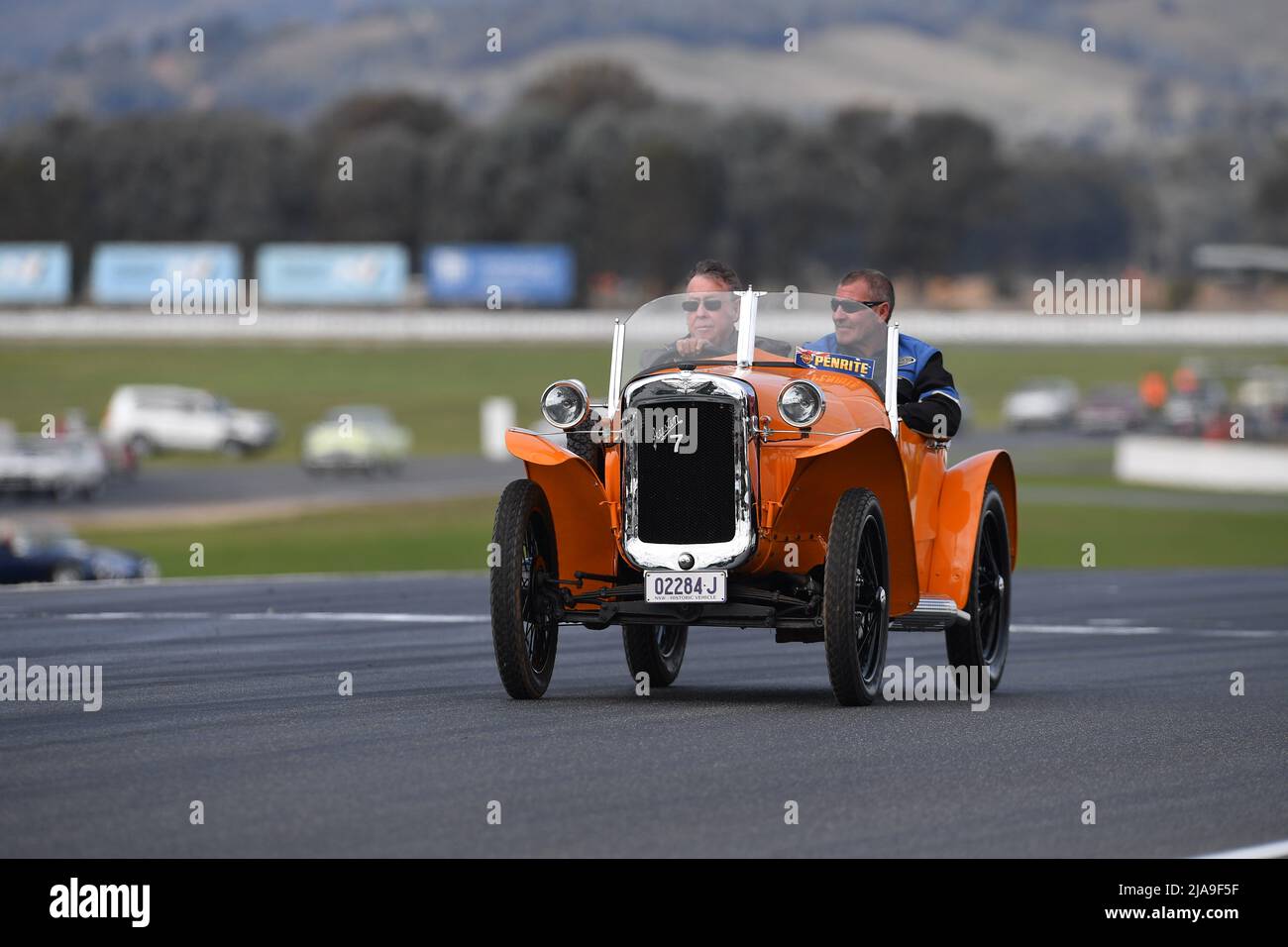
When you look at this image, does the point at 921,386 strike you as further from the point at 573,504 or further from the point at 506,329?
the point at 506,329

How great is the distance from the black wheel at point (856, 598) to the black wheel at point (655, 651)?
1.19 metres

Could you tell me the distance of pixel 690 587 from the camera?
9812mm

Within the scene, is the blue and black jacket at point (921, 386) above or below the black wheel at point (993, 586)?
above

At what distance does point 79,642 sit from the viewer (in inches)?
503

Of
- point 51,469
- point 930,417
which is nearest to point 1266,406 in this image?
point 51,469

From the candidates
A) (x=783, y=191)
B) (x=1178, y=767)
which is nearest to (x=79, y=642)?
(x=1178, y=767)

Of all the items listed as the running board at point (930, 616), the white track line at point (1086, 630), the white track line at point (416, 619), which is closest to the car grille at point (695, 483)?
the running board at point (930, 616)

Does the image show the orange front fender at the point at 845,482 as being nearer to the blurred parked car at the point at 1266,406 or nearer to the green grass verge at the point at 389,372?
the blurred parked car at the point at 1266,406

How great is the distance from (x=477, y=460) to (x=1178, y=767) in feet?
162

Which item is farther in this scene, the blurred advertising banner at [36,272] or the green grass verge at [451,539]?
the blurred advertising banner at [36,272]

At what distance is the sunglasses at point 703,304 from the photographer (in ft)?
34.6

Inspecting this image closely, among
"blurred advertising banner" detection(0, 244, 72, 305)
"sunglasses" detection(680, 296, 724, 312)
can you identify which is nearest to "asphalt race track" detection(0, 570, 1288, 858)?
"sunglasses" detection(680, 296, 724, 312)

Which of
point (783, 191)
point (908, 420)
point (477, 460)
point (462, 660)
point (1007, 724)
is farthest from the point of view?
point (783, 191)
